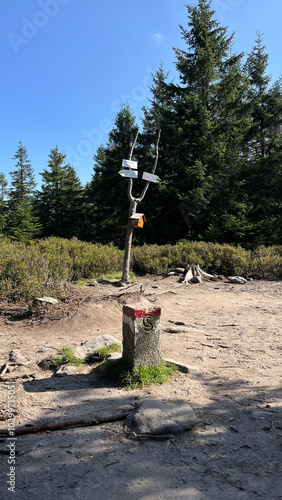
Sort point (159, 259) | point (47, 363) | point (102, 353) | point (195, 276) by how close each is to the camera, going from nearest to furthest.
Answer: point (47, 363) < point (102, 353) < point (195, 276) < point (159, 259)

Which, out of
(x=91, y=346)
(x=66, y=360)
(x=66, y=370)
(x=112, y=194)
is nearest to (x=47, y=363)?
(x=66, y=360)

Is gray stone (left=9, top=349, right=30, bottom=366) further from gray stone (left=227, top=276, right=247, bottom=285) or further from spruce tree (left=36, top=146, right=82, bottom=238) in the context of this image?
spruce tree (left=36, top=146, right=82, bottom=238)

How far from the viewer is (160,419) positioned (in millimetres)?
2365

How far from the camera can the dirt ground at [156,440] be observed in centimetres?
181

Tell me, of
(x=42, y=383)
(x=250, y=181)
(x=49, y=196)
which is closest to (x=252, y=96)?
(x=250, y=181)

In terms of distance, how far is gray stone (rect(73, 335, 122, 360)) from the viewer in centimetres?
377

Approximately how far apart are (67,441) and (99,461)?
330mm

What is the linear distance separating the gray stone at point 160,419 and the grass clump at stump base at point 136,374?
1.81 ft

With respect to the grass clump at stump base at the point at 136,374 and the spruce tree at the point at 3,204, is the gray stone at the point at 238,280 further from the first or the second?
→ the spruce tree at the point at 3,204

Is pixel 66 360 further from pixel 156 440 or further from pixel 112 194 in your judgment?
pixel 112 194

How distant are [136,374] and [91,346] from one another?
3.34 feet

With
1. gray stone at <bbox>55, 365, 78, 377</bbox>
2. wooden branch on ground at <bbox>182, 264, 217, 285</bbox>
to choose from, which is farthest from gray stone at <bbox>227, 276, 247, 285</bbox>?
gray stone at <bbox>55, 365, 78, 377</bbox>

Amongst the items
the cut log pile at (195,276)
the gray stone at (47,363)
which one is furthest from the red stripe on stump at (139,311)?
the cut log pile at (195,276)

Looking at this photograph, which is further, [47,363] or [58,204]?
[58,204]
